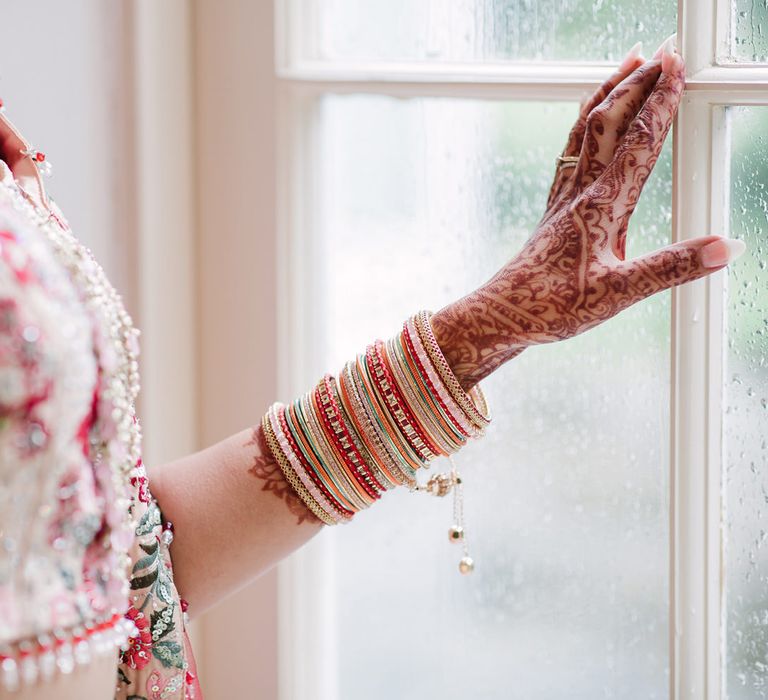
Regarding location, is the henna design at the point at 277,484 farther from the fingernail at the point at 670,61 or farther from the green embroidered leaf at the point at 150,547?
the fingernail at the point at 670,61

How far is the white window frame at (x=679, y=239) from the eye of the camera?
89cm

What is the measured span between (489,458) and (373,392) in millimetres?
320

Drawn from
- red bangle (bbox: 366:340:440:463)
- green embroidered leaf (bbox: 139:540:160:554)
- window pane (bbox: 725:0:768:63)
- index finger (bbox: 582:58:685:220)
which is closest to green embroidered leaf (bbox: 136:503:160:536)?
green embroidered leaf (bbox: 139:540:160:554)

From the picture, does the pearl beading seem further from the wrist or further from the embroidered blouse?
the wrist

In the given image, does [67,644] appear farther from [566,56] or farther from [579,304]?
[566,56]

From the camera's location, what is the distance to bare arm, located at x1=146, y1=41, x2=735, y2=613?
77 cm

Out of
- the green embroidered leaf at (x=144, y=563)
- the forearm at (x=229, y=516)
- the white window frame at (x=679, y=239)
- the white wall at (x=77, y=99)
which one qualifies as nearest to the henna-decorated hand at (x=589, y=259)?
the white window frame at (x=679, y=239)

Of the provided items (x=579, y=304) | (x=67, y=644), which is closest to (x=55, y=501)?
(x=67, y=644)

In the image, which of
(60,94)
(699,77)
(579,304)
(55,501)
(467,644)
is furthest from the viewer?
(467,644)

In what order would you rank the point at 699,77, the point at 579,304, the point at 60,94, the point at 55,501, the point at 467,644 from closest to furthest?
the point at 55,501 → the point at 579,304 → the point at 699,77 → the point at 60,94 → the point at 467,644

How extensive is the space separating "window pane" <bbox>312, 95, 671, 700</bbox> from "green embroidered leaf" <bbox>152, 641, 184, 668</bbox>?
38cm

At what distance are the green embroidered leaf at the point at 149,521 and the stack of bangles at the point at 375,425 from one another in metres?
0.12

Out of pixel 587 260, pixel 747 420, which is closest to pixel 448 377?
pixel 587 260

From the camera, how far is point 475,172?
1065 millimetres
